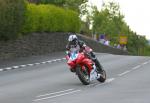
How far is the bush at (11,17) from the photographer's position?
27.2 meters

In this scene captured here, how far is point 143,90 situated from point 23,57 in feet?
49.4

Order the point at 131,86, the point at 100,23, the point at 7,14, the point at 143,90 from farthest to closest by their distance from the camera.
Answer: the point at 100,23
the point at 7,14
the point at 131,86
the point at 143,90

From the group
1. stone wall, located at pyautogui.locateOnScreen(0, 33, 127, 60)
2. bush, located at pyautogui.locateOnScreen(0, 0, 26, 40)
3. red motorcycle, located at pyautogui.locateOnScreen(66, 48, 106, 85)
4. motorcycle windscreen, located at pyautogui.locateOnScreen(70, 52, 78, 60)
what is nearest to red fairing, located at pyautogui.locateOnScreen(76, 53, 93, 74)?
red motorcycle, located at pyautogui.locateOnScreen(66, 48, 106, 85)

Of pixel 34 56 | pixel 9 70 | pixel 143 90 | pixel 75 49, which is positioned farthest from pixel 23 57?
pixel 143 90

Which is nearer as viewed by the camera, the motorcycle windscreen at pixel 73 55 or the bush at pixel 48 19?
the motorcycle windscreen at pixel 73 55

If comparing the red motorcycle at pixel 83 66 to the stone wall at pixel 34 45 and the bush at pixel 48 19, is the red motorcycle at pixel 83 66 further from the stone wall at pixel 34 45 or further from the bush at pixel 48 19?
the bush at pixel 48 19

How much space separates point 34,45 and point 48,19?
3267mm

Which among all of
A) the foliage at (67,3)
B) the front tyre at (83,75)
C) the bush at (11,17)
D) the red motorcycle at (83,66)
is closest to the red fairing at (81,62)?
the red motorcycle at (83,66)

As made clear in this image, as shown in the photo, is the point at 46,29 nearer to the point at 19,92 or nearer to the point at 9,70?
the point at 9,70

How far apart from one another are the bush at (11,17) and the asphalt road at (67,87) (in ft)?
13.0

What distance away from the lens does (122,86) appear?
16.8 m

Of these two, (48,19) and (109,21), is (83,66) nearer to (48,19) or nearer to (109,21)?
(48,19)

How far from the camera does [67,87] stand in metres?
16.7

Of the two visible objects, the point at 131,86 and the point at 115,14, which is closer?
the point at 131,86
